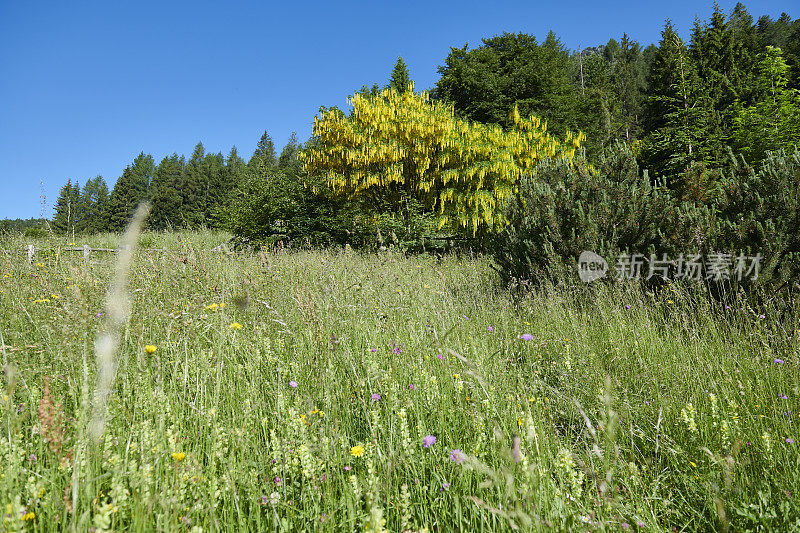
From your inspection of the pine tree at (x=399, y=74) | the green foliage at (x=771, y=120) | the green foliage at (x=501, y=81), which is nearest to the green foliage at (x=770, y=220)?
the green foliage at (x=771, y=120)

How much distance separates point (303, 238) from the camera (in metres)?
11.6

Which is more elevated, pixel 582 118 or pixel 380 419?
pixel 582 118

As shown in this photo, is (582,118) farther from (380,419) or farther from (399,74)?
(380,419)

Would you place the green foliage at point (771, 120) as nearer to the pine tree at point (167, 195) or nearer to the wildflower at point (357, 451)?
the wildflower at point (357, 451)

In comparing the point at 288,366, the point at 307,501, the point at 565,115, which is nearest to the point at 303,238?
the point at 288,366

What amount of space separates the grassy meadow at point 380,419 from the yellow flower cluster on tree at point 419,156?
8.50 metres

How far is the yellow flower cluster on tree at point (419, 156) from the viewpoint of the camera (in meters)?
11.5

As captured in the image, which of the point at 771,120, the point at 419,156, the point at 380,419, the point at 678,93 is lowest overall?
the point at 380,419

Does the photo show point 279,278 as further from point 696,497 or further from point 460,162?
point 460,162

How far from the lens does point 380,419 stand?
1.78 m

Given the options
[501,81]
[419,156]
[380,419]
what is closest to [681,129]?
[501,81]

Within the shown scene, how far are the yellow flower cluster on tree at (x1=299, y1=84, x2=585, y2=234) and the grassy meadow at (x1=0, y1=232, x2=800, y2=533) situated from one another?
850cm

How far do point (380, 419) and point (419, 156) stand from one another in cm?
1093

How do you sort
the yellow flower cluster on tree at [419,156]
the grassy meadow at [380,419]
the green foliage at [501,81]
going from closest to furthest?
1. the grassy meadow at [380,419]
2. the yellow flower cluster on tree at [419,156]
3. the green foliage at [501,81]
